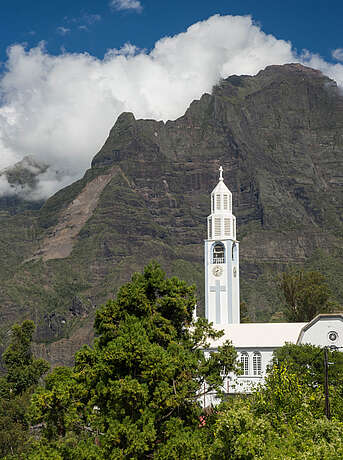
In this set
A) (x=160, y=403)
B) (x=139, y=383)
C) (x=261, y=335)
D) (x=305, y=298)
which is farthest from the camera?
(x=305, y=298)

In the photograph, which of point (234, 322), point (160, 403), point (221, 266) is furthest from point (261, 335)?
point (160, 403)

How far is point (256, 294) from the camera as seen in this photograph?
537 feet

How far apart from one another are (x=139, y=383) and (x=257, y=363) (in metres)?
31.8

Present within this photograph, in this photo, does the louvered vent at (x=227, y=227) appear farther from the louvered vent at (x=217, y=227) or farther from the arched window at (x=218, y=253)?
the arched window at (x=218, y=253)

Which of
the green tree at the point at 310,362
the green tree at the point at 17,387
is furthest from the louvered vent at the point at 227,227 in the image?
the green tree at the point at 17,387

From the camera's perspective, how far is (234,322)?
220 ft

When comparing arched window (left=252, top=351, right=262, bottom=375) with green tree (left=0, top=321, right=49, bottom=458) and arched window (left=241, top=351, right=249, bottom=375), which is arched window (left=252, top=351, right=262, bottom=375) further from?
green tree (left=0, top=321, right=49, bottom=458)

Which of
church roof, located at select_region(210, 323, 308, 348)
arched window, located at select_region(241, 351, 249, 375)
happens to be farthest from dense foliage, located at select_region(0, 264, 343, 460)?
arched window, located at select_region(241, 351, 249, 375)

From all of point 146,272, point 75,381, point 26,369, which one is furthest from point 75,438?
Answer: point 26,369

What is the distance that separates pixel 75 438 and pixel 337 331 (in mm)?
30821

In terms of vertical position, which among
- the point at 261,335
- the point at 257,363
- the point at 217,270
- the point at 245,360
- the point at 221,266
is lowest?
the point at 257,363

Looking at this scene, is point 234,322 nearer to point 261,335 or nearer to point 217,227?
point 261,335

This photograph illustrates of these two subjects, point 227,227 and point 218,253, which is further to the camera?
point 218,253

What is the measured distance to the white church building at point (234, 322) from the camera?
54.8 metres
